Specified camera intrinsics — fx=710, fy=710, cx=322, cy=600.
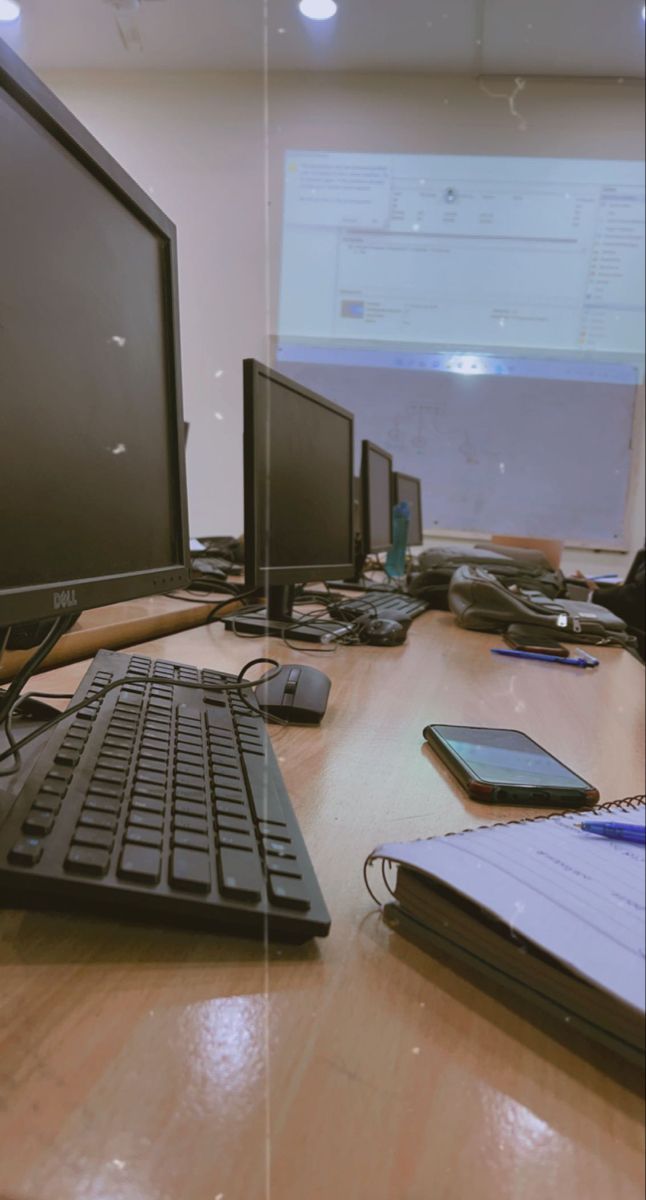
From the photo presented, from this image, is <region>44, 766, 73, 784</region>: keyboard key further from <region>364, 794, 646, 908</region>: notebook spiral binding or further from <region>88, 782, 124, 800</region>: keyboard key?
<region>364, 794, 646, 908</region>: notebook spiral binding

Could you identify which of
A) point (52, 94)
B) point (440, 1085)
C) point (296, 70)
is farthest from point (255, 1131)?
point (296, 70)

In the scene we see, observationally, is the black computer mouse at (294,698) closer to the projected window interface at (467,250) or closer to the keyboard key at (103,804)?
the keyboard key at (103,804)

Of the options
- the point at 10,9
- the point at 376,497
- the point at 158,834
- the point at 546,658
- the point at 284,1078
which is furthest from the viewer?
the point at 10,9

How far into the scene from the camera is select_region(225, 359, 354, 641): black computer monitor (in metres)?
1.06

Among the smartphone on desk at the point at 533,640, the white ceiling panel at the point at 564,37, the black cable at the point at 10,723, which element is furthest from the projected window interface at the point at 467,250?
the black cable at the point at 10,723

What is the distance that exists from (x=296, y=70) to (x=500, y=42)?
0.95 m

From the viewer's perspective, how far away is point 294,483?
48.0 inches

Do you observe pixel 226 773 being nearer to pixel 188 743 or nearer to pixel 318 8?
pixel 188 743

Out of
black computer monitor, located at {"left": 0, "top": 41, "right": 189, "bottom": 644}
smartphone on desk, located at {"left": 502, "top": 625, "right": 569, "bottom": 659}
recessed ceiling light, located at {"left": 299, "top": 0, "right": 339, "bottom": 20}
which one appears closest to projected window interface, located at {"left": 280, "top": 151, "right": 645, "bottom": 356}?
recessed ceiling light, located at {"left": 299, "top": 0, "right": 339, "bottom": 20}

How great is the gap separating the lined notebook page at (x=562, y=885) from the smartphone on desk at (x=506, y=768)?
14cm

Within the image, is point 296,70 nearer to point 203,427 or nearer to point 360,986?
point 203,427

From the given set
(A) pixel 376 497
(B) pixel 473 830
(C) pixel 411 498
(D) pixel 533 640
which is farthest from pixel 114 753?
(C) pixel 411 498

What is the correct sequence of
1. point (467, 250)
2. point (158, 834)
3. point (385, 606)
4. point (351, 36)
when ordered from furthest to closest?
1. point (467, 250)
2. point (351, 36)
3. point (385, 606)
4. point (158, 834)

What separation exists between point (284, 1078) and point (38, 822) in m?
0.17
